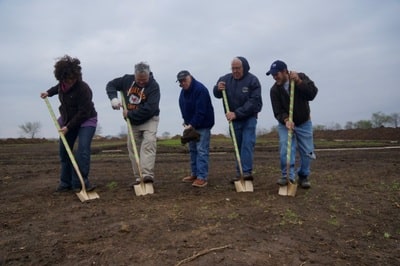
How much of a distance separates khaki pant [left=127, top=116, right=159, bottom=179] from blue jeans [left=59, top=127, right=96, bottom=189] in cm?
70

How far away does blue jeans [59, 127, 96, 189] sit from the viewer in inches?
238

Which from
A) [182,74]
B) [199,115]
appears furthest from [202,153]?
[182,74]

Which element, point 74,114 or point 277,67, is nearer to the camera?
point 277,67

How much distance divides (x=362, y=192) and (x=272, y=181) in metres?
1.57

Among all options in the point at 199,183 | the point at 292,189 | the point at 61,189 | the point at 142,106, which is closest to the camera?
the point at 292,189

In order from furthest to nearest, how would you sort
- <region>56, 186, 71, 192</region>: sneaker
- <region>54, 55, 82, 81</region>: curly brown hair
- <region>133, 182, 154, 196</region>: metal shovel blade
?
<region>56, 186, 71, 192</region>: sneaker, <region>54, 55, 82, 81</region>: curly brown hair, <region>133, 182, 154, 196</region>: metal shovel blade

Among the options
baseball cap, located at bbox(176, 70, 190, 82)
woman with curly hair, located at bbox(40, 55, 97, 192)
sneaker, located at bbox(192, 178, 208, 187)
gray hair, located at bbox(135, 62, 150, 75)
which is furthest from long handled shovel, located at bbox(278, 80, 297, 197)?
woman with curly hair, located at bbox(40, 55, 97, 192)

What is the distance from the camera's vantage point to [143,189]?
5828 mm

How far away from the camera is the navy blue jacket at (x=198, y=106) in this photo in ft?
21.1

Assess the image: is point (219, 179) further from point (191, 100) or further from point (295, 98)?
point (295, 98)

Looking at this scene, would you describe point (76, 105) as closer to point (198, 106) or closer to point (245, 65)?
point (198, 106)

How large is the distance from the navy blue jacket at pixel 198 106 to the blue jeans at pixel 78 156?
163 cm

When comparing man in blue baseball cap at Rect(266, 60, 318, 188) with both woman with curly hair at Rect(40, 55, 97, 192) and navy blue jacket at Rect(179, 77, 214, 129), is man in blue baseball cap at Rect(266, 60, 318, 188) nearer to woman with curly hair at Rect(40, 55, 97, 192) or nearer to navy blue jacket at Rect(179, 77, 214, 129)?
navy blue jacket at Rect(179, 77, 214, 129)

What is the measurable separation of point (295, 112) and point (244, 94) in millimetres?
862
